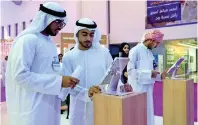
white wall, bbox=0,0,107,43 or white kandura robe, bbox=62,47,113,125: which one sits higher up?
white wall, bbox=0,0,107,43

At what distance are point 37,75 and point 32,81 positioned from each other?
2.2 inches

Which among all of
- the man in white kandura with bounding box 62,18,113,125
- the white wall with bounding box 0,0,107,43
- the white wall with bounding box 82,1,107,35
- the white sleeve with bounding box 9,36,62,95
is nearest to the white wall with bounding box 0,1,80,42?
the white wall with bounding box 0,0,107,43

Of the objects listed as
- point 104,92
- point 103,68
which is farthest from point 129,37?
point 104,92

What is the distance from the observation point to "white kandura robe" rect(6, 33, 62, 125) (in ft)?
5.36

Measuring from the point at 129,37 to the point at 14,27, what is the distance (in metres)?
8.17

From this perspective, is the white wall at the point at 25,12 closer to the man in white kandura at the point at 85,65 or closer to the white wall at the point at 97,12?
the white wall at the point at 97,12

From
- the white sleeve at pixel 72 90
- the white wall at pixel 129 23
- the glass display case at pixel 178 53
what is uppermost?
the white wall at pixel 129 23

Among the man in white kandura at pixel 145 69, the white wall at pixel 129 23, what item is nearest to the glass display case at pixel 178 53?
the white wall at pixel 129 23

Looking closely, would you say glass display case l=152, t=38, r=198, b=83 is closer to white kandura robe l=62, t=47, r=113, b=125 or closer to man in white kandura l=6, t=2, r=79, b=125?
white kandura robe l=62, t=47, r=113, b=125

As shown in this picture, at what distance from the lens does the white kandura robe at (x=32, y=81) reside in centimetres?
163

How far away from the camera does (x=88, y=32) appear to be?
2.24 m

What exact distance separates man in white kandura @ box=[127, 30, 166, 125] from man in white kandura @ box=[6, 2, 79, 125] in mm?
1588

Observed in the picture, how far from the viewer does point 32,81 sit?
1631 millimetres

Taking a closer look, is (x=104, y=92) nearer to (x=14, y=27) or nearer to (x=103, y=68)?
(x=103, y=68)
